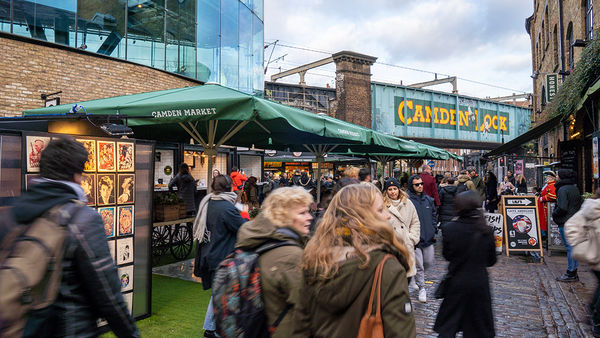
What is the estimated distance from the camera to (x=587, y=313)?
540 cm

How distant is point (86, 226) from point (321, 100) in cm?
2878

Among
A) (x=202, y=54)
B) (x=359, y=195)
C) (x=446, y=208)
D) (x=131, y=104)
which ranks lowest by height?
(x=446, y=208)

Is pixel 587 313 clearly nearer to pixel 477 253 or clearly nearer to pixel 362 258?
pixel 477 253

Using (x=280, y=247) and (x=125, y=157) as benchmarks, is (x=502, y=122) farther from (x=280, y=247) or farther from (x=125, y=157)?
(x=280, y=247)

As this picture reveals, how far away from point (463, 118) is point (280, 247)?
98.3 ft

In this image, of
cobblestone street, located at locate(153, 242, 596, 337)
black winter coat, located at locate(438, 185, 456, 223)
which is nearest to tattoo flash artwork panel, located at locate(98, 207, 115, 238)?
cobblestone street, located at locate(153, 242, 596, 337)

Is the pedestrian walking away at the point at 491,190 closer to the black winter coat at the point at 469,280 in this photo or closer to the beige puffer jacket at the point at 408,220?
the beige puffer jacket at the point at 408,220

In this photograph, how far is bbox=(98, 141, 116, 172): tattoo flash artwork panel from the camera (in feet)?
14.6

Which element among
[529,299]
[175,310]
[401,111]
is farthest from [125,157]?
[401,111]

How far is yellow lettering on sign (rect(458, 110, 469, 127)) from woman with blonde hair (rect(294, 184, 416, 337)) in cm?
2933

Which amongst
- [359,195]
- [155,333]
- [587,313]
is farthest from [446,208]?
[359,195]

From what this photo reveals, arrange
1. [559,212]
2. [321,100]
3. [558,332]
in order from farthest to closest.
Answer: [321,100] → [559,212] → [558,332]

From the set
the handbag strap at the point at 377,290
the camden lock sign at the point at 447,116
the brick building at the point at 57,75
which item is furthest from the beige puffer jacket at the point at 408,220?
the camden lock sign at the point at 447,116

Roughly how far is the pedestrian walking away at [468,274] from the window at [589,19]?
1111 centimetres
